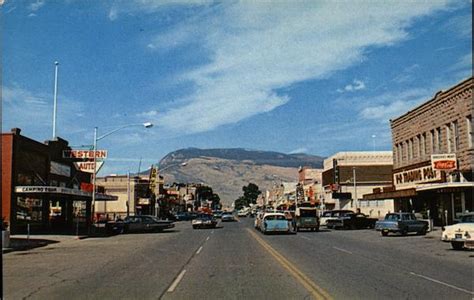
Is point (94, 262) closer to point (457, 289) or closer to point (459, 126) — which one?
point (457, 289)

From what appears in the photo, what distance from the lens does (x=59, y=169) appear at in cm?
5041

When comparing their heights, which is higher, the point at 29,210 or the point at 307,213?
the point at 29,210

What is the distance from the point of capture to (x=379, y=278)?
14766mm

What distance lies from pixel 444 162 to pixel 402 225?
6217 millimetres

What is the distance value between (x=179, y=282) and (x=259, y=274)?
2.56 m

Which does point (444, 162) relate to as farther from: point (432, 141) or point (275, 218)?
point (275, 218)

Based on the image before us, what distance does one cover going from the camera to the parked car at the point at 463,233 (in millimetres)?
23609

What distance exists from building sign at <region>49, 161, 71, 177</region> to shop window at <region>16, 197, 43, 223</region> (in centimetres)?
358

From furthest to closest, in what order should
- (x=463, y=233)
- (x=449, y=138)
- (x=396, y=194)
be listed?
(x=396, y=194), (x=449, y=138), (x=463, y=233)

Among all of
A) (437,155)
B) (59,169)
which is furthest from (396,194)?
(59,169)

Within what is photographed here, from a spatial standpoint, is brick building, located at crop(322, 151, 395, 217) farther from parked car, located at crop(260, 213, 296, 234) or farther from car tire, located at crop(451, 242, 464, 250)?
car tire, located at crop(451, 242, 464, 250)

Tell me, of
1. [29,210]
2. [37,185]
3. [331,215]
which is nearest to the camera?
[29,210]

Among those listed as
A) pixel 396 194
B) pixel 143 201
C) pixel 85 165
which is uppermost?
pixel 85 165

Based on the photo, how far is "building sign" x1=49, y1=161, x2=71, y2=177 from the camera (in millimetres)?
48438
